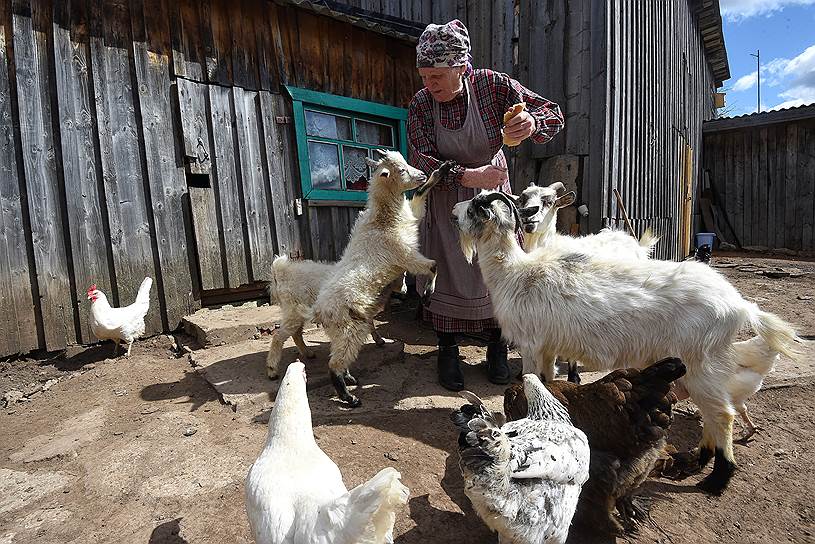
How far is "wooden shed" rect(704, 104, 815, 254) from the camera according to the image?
37.5ft

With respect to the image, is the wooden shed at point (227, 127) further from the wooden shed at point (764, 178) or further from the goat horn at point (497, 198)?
the wooden shed at point (764, 178)

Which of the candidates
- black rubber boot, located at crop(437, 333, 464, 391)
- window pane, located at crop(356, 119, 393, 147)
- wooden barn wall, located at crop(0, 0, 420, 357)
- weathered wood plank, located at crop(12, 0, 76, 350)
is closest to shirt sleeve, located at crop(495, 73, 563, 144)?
black rubber boot, located at crop(437, 333, 464, 391)

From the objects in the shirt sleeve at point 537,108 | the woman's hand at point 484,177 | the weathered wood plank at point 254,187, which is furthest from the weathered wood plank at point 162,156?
the shirt sleeve at point 537,108

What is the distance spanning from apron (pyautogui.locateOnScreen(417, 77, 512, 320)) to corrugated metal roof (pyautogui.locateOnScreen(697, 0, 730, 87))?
461 inches

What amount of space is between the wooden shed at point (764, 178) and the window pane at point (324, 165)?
12.6m

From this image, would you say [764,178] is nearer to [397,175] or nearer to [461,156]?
[461,156]


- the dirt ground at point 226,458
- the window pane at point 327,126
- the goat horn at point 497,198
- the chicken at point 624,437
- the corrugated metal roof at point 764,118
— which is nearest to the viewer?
the chicken at point 624,437

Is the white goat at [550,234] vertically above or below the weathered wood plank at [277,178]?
below

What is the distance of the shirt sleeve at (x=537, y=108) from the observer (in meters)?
3.42

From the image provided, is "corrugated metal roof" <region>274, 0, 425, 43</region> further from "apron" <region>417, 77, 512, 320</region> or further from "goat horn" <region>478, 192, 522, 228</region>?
"goat horn" <region>478, 192, 522, 228</region>

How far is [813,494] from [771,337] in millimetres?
893

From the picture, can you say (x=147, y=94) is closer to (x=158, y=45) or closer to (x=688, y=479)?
(x=158, y=45)

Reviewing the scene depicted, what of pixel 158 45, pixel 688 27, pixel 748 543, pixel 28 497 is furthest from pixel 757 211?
pixel 28 497

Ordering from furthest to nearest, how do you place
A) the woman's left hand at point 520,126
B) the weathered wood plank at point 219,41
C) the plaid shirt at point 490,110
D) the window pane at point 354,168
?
the window pane at point 354,168 < the weathered wood plank at point 219,41 < the plaid shirt at point 490,110 < the woman's left hand at point 520,126
